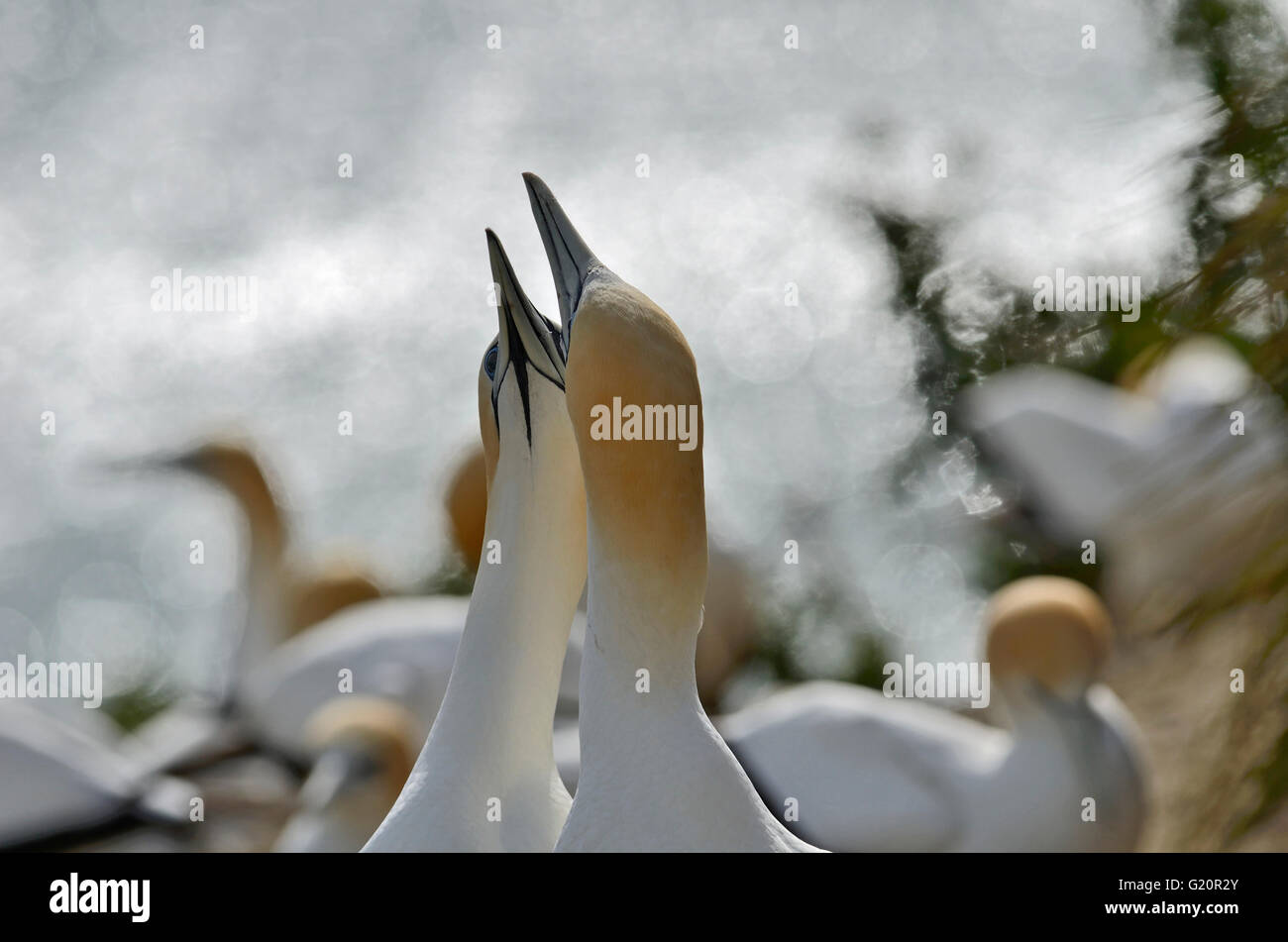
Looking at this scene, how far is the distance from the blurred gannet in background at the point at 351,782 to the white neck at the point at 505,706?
3.29 ft

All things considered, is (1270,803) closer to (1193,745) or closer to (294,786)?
(1193,745)

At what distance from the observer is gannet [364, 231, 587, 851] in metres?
1.96

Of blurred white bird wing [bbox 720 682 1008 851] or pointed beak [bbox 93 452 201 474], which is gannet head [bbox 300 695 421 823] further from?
pointed beak [bbox 93 452 201 474]

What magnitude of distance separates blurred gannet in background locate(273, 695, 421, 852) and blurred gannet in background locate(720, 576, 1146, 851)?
29.1 inches

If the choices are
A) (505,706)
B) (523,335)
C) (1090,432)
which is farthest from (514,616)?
(1090,432)

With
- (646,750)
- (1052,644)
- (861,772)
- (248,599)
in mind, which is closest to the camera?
(646,750)

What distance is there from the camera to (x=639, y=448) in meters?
1.61

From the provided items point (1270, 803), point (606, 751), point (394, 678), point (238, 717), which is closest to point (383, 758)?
point (394, 678)

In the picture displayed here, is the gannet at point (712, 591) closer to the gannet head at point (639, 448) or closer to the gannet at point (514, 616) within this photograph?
the gannet at point (514, 616)

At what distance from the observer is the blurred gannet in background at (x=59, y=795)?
342 cm

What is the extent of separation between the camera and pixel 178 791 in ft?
11.7

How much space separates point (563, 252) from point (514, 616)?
541 millimetres

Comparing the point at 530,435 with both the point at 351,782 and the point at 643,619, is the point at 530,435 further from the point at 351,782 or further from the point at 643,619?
the point at 351,782

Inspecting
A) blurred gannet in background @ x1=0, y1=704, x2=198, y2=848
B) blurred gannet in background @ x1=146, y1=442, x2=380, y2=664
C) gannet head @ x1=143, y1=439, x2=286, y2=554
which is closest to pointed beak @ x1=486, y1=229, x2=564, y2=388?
blurred gannet in background @ x1=0, y1=704, x2=198, y2=848
